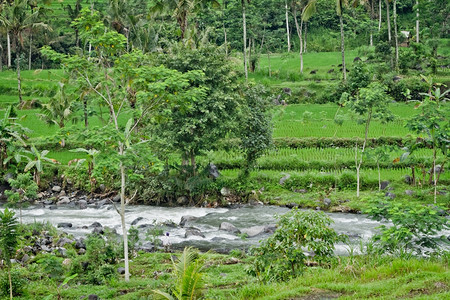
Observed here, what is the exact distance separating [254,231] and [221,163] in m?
6.69

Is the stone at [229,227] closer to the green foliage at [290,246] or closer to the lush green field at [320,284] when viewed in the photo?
the lush green field at [320,284]

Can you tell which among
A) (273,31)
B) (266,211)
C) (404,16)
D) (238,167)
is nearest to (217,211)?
(266,211)

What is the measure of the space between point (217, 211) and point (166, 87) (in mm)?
7326

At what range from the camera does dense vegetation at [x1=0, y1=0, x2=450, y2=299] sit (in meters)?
8.38

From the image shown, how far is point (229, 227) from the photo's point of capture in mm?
14641

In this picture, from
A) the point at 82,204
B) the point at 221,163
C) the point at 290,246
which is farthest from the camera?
the point at 221,163

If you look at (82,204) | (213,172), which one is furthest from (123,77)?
(82,204)

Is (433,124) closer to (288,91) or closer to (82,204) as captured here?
(82,204)

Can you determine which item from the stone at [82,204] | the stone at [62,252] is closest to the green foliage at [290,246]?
the stone at [62,252]

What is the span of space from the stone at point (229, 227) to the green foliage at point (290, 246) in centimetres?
571

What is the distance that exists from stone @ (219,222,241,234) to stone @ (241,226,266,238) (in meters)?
0.19

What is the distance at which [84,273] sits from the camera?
401 inches

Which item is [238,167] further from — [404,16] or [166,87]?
[404,16]

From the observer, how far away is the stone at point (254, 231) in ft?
46.1
